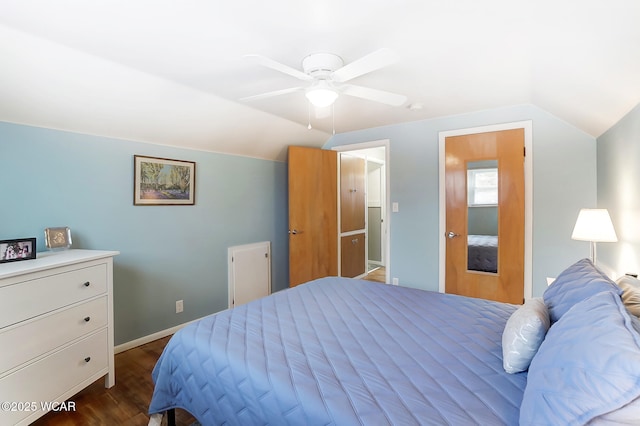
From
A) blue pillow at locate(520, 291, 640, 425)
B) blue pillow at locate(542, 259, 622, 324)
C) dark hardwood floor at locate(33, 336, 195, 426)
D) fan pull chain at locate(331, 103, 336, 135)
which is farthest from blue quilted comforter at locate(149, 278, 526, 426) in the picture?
fan pull chain at locate(331, 103, 336, 135)

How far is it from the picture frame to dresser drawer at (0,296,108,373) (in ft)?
3.38

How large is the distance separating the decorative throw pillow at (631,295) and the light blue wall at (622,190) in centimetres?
64

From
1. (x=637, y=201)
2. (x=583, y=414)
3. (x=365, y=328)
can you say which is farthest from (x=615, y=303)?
(x=637, y=201)

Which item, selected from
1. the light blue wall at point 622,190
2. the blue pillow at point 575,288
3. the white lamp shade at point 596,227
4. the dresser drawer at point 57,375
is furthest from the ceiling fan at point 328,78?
the dresser drawer at point 57,375

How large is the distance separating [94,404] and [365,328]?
181 centimetres

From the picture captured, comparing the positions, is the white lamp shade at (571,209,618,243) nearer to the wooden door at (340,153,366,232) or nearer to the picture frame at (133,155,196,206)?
the wooden door at (340,153,366,232)

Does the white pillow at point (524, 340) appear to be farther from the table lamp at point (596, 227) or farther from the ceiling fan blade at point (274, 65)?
the ceiling fan blade at point (274, 65)

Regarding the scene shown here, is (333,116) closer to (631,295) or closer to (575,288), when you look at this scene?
(575,288)

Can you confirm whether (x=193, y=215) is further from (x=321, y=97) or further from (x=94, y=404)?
(x=321, y=97)

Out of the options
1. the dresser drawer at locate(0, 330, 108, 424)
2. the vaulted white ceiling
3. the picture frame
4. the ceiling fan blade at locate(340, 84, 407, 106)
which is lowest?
the dresser drawer at locate(0, 330, 108, 424)

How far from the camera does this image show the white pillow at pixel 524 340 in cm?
111

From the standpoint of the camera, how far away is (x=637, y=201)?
5.83 ft

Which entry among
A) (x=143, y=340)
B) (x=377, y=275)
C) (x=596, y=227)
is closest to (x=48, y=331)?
(x=143, y=340)

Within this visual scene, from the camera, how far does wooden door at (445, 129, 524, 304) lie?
2.91 metres
